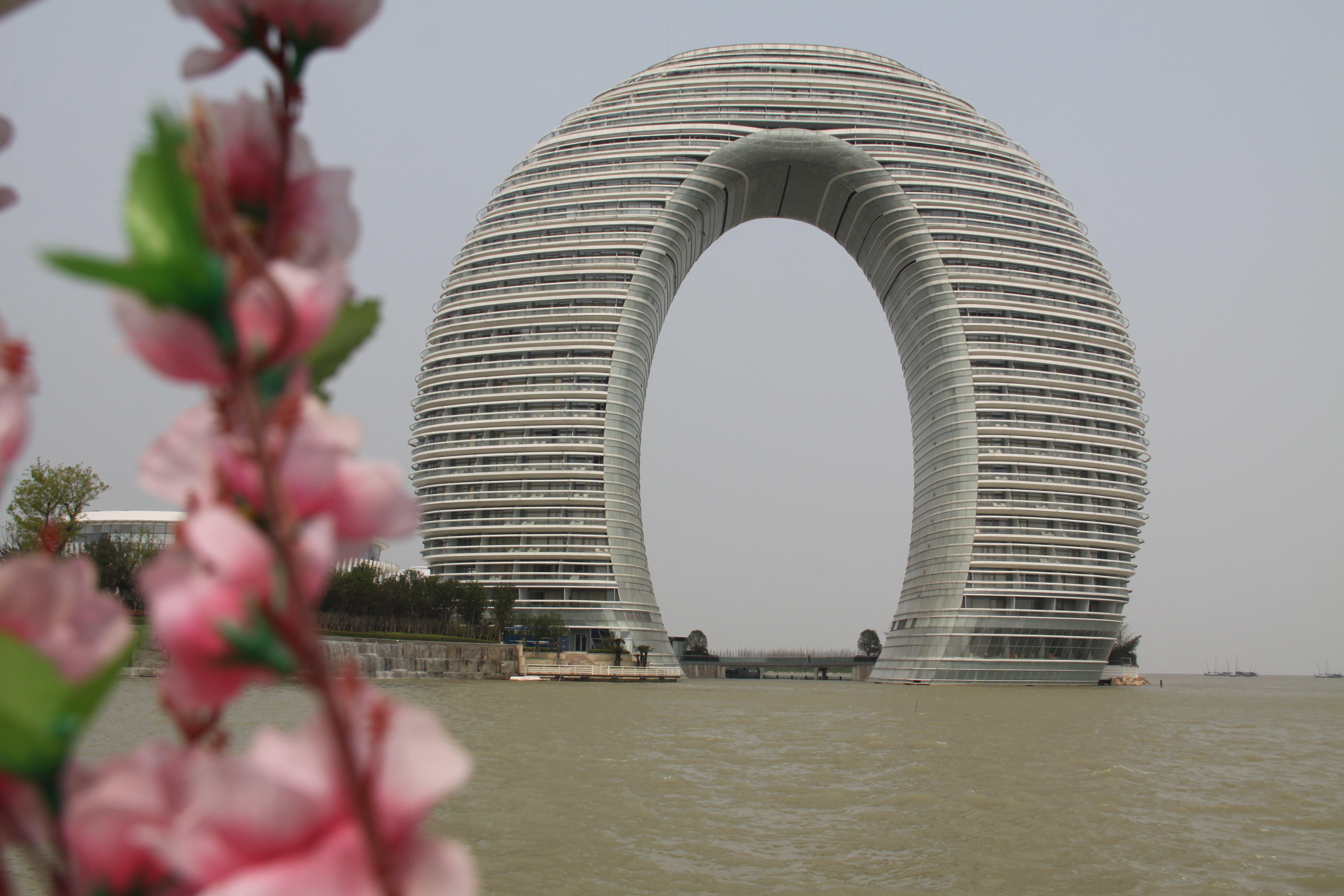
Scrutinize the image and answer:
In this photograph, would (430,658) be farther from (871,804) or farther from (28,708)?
(28,708)

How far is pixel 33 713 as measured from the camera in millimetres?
485

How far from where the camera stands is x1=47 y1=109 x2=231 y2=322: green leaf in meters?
0.47

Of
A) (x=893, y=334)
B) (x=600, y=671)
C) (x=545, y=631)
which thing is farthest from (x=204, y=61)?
(x=893, y=334)

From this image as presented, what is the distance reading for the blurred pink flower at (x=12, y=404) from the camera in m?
0.59

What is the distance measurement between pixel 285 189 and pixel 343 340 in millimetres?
139

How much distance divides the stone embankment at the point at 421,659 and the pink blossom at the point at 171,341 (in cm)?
2472

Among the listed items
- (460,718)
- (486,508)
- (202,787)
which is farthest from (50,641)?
(486,508)

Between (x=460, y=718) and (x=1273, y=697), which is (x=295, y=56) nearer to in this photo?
(x=460, y=718)

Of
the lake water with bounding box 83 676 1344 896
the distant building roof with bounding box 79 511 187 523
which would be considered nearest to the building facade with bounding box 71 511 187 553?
the distant building roof with bounding box 79 511 187 523

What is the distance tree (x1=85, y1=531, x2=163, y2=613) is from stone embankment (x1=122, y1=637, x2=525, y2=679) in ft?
20.7

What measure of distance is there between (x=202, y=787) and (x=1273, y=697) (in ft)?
190

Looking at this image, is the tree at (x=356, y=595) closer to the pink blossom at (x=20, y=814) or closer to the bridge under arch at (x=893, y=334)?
the bridge under arch at (x=893, y=334)

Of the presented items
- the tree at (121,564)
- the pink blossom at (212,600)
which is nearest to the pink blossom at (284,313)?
the pink blossom at (212,600)

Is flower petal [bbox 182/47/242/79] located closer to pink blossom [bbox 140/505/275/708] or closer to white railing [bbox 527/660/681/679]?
pink blossom [bbox 140/505/275/708]
